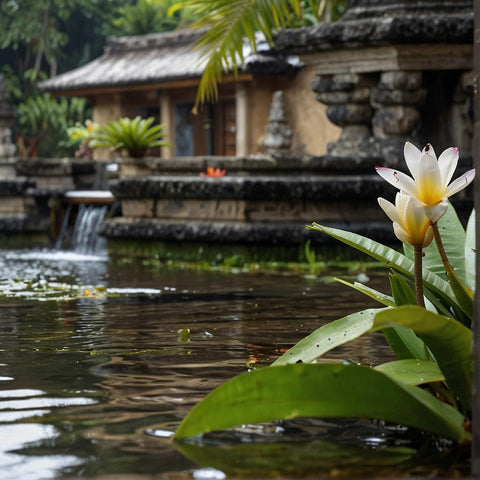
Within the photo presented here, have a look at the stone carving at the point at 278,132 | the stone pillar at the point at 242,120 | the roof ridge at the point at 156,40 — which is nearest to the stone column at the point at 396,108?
the stone carving at the point at 278,132

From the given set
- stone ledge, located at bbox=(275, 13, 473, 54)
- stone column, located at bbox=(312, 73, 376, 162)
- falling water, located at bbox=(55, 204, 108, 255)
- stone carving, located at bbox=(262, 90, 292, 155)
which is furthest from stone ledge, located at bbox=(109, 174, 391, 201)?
stone carving, located at bbox=(262, 90, 292, 155)

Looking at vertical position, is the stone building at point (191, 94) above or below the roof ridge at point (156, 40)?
below

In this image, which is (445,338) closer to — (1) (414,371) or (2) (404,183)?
(1) (414,371)

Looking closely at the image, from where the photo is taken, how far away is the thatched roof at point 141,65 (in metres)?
25.0

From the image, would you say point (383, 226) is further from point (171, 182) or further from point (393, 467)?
point (393, 467)

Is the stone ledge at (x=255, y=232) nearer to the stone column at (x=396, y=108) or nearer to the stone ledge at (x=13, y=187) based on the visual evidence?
the stone column at (x=396, y=108)

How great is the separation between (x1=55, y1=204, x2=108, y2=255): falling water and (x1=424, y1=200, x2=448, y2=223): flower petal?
11.6 meters

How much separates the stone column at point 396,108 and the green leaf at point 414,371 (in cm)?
849

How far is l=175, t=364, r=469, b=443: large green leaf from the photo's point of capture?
11.2ft

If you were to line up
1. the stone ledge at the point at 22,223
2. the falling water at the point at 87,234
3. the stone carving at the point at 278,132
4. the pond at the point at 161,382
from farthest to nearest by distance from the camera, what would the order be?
the stone carving at the point at 278,132
the stone ledge at the point at 22,223
the falling water at the point at 87,234
the pond at the point at 161,382

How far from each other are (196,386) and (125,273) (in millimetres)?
6542

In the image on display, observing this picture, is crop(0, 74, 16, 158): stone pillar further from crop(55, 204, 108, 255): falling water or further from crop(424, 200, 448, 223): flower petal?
crop(424, 200, 448, 223): flower petal

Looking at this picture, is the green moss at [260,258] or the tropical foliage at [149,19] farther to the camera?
the tropical foliage at [149,19]

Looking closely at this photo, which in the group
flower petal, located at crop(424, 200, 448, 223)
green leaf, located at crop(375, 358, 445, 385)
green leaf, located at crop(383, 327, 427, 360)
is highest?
flower petal, located at crop(424, 200, 448, 223)
